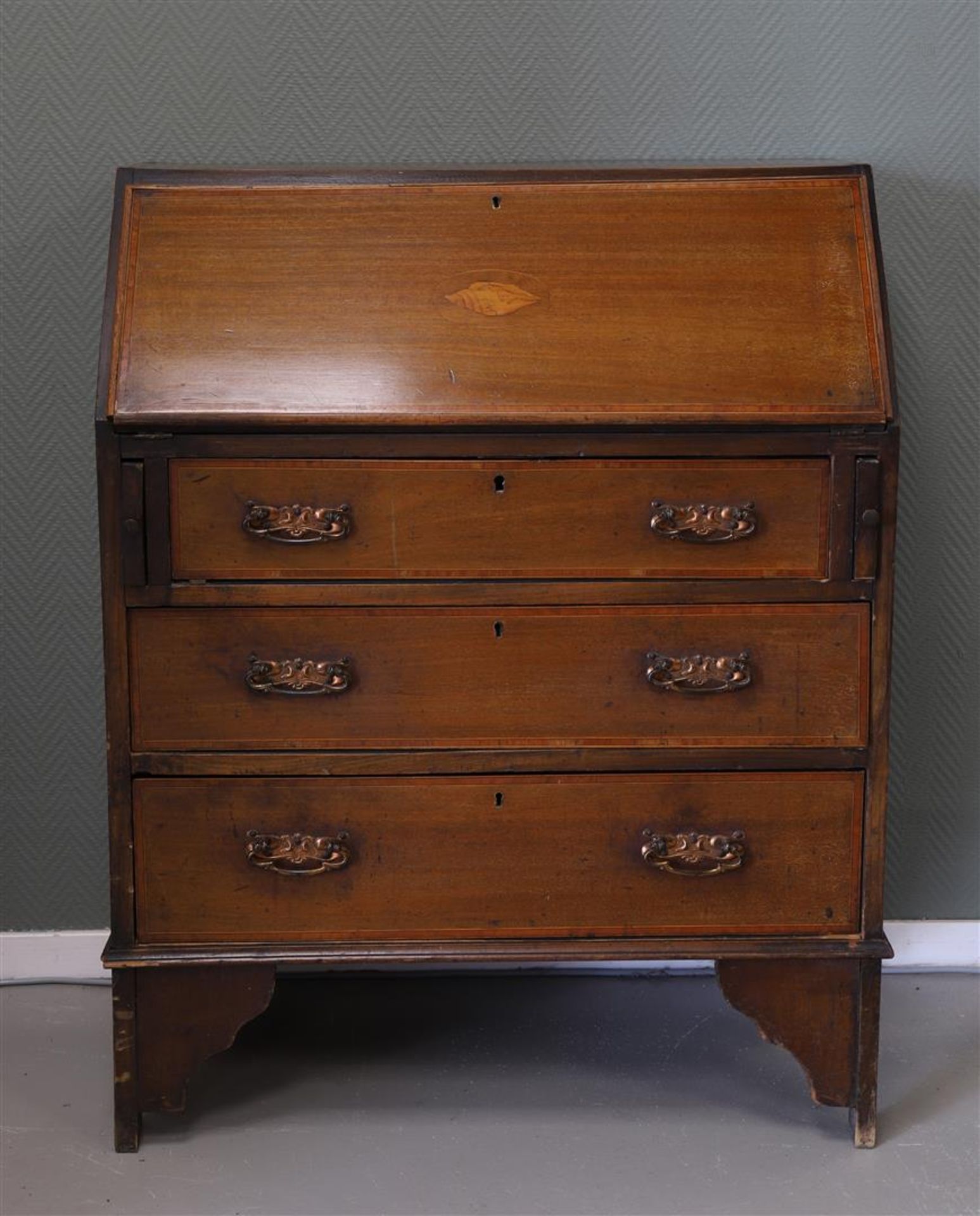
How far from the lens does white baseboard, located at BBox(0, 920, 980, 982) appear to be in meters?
2.66

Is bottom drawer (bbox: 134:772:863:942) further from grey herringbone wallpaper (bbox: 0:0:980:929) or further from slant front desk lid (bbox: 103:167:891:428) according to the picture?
grey herringbone wallpaper (bbox: 0:0:980:929)

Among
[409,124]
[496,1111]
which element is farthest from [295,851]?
[409,124]

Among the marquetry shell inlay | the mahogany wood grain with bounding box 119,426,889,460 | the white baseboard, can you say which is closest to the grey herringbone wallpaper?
the white baseboard

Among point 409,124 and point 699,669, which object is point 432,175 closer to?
point 409,124

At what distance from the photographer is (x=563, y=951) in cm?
207

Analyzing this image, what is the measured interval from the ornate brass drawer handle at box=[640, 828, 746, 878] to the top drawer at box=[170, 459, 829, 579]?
0.37m

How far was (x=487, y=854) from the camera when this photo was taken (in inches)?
81.3

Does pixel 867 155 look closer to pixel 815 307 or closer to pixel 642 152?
pixel 642 152

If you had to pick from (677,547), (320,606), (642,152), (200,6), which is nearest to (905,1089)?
(677,547)

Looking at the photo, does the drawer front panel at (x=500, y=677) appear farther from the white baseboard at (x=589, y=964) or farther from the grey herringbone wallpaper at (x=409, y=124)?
the white baseboard at (x=589, y=964)

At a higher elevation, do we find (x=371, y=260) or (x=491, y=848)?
(x=371, y=260)

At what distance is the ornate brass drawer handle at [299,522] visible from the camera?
1.97 metres

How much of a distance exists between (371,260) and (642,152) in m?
0.69

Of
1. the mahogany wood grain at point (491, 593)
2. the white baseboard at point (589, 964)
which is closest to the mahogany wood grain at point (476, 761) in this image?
the mahogany wood grain at point (491, 593)
